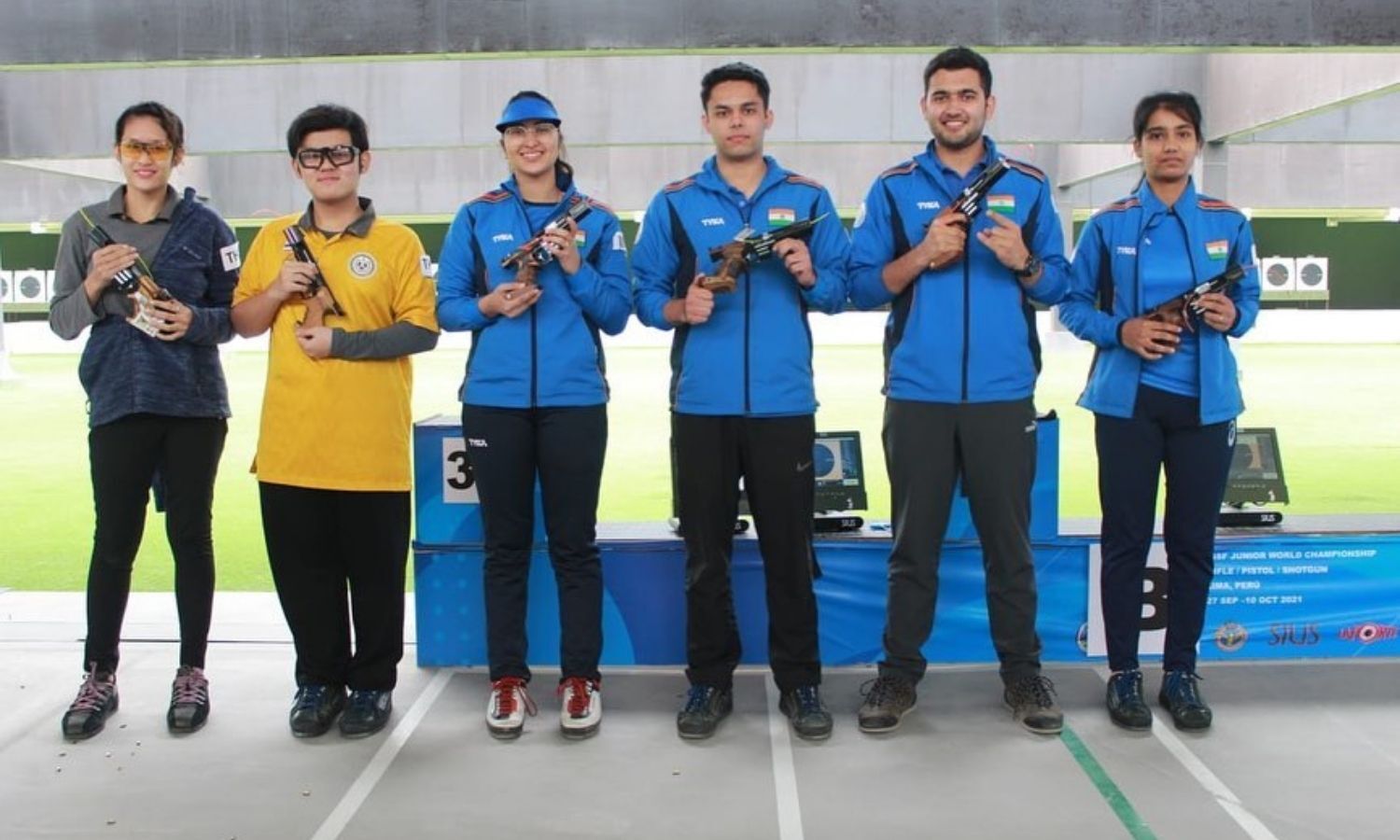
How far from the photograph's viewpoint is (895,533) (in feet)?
11.3

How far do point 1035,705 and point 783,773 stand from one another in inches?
31.2

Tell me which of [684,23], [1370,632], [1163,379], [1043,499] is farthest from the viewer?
[684,23]

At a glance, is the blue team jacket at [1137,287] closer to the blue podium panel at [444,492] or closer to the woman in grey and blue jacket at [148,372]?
the blue podium panel at [444,492]

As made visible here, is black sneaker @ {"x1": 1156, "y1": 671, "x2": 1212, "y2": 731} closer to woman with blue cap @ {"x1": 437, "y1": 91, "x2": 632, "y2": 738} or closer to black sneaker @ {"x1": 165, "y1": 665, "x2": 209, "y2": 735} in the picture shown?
woman with blue cap @ {"x1": 437, "y1": 91, "x2": 632, "y2": 738}

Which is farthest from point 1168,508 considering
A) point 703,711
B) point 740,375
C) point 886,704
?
point 703,711

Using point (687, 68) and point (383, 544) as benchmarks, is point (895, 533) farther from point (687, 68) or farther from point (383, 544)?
point (687, 68)

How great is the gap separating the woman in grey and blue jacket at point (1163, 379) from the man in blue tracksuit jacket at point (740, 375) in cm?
79

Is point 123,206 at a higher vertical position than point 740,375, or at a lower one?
higher

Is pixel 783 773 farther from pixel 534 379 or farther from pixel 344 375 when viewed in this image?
pixel 344 375

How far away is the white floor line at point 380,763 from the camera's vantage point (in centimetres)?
277

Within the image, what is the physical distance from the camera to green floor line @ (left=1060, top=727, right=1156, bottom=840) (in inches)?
107

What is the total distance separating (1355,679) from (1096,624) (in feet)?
2.61

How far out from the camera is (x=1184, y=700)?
11.1 feet

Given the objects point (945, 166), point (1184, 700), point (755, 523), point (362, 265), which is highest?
point (945, 166)
